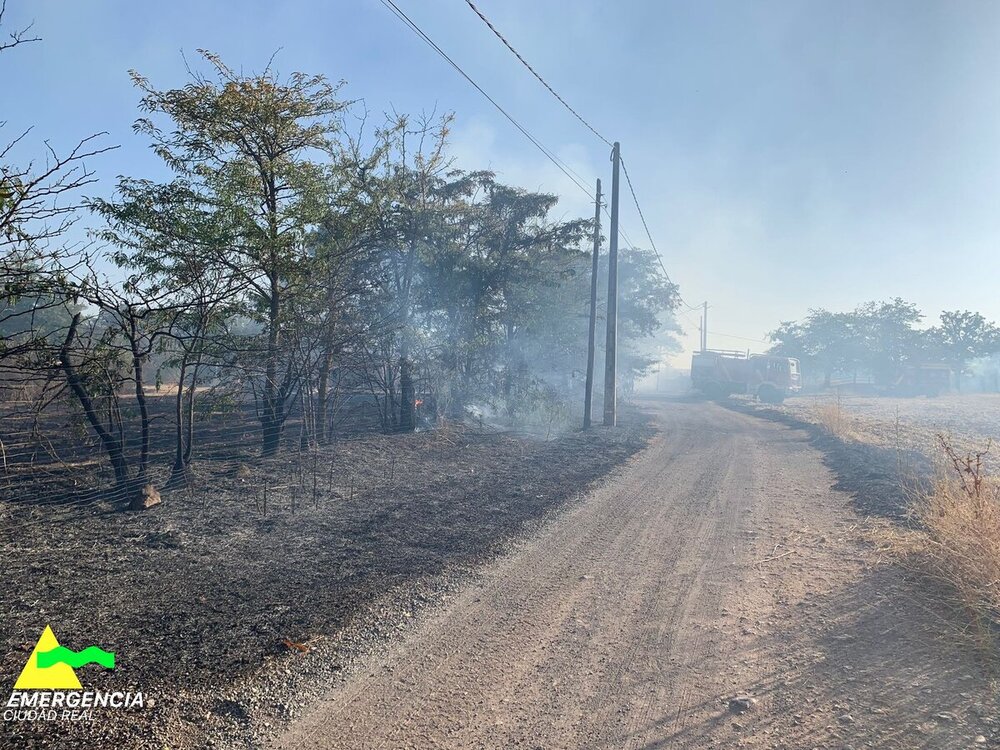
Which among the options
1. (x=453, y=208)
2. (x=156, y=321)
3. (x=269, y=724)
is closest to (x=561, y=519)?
(x=269, y=724)

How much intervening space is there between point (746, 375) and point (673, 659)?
3782 centimetres

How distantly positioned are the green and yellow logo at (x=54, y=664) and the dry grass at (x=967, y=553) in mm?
5540

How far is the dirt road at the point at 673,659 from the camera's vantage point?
2.87 m

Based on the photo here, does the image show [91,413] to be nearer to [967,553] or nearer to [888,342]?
[967,553]

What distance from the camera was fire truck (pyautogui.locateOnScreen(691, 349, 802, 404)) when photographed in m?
36.7

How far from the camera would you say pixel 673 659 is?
11.8 feet

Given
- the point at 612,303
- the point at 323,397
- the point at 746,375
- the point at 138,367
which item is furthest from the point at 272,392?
the point at 746,375

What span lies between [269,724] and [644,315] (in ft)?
104

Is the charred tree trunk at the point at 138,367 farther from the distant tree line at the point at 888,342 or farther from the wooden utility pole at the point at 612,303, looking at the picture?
the distant tree line at the point at 888,342

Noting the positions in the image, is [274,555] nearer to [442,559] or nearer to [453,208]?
[442,559]

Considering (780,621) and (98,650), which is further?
(780,621)

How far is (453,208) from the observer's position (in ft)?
46.5

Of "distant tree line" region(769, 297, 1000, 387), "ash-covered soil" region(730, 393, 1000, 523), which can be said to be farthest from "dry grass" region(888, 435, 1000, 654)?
"distant tree line" region(769, 297, 1000, 387)
